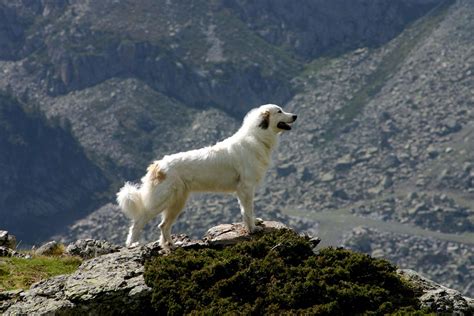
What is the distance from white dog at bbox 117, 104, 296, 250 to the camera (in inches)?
1248

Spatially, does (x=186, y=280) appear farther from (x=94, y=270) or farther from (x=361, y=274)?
(x=361, y=274)

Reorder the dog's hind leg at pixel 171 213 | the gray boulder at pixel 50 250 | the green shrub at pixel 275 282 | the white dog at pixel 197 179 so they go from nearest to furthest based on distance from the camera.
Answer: the green shrub at pixel 275 282 < the dog's hind leg at pixel 171 213 < the white dog at pixel 197 179 < the gray boulder at pixel 50 250

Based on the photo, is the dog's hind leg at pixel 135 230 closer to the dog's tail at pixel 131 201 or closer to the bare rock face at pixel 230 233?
the dog's tail at pixel 131 201

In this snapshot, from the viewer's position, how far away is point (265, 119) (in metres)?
33.3

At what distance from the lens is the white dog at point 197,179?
31688 mm

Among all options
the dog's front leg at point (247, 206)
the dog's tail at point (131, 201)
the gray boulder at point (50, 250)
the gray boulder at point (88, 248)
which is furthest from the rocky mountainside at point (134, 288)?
the gray boulder at point (50, 250)

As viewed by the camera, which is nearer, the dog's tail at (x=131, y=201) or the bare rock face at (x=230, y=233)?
the bare rock face at (x=230, y=233)

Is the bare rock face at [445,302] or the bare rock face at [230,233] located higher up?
the bare rock face at [230,233]

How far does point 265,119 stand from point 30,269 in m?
8.82

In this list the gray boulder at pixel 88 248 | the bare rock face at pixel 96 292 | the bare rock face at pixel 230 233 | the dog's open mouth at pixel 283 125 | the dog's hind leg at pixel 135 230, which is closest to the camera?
the bare rock face at pixel 96 292

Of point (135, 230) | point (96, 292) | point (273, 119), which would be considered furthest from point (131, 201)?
point (96, 292)

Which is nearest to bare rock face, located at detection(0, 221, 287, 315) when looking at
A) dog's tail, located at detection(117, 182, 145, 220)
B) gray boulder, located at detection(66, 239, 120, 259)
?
dog's tail, located at detection(117, 182, 145, 220)

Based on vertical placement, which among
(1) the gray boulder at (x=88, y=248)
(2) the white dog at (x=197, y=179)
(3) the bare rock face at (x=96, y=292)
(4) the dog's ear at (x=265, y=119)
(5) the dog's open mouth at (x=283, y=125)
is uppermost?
(4) the dog's ear at (x=265, y=119)

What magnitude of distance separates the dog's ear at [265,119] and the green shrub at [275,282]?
5627 mm
